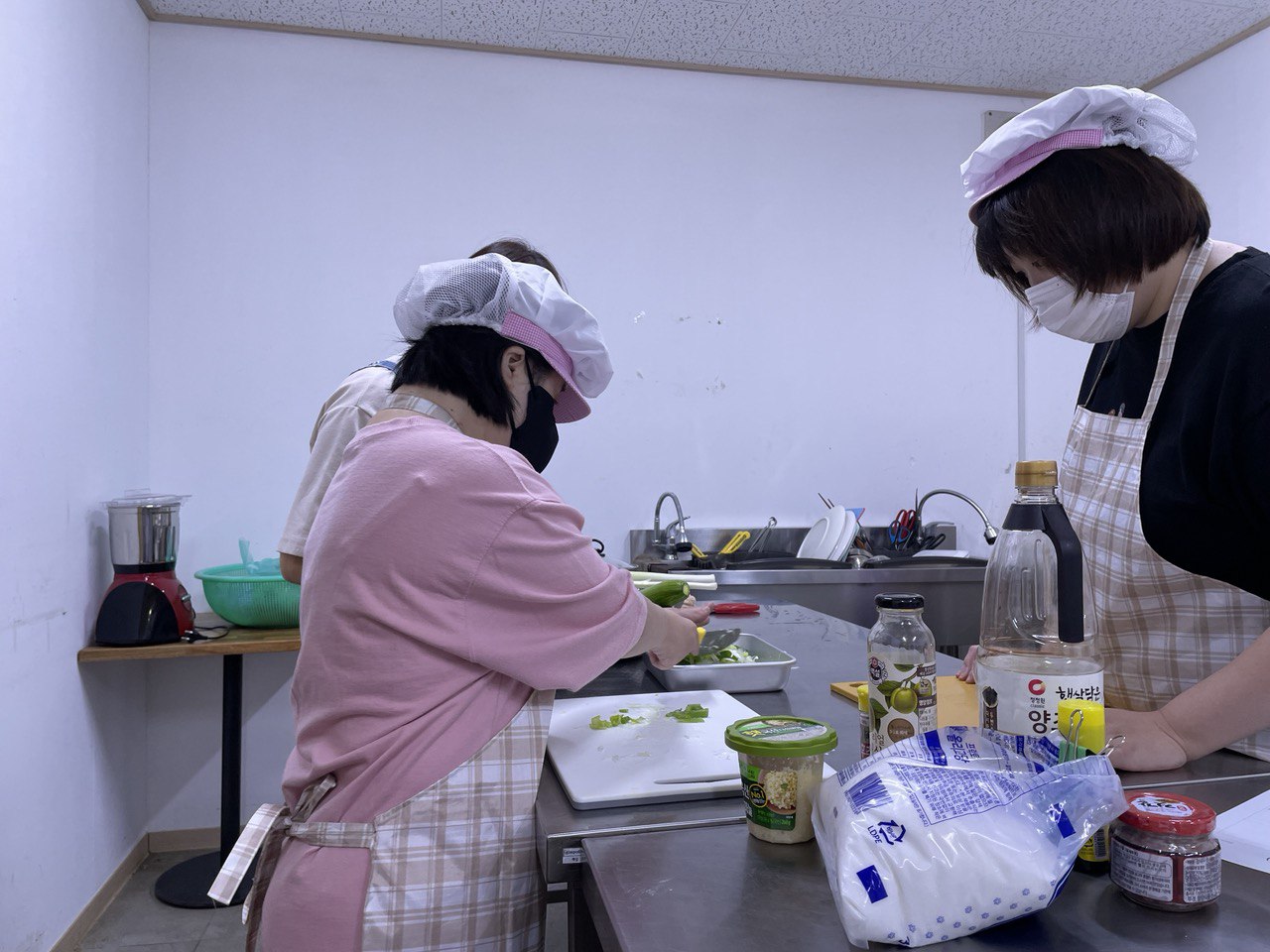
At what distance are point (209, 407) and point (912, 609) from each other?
2.90 m

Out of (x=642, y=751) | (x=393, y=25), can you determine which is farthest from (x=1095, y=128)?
(x=393, y=25)

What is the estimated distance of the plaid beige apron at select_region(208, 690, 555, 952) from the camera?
1060 millimetres

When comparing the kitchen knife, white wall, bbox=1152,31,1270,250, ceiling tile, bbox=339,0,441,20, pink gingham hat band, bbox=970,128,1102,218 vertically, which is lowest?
the kitchen knife

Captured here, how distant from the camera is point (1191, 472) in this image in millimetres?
1156

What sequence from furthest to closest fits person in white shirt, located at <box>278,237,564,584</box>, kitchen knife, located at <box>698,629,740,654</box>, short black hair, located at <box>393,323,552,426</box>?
1. person in white shirt, located at <box>278,237,564,584</box>
2. kitchen knife, located at <box>698,629,740,654</box>
3. short black hair, located at <box>393,323,552,426</box>

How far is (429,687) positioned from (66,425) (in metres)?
1.90

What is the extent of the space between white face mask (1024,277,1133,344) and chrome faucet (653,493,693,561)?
2098mm

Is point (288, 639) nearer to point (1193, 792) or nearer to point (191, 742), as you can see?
point (191, 742)

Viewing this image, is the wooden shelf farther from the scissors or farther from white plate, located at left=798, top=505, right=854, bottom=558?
the scissors

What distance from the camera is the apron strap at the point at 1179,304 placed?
1.21 m

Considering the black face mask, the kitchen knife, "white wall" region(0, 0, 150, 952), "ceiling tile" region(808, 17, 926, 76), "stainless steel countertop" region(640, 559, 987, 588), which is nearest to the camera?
the black face mask

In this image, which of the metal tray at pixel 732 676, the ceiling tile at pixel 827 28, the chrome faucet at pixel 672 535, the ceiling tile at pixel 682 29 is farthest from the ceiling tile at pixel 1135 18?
the metal tray at pixel 732 676

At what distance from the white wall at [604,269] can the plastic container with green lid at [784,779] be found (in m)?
2.65

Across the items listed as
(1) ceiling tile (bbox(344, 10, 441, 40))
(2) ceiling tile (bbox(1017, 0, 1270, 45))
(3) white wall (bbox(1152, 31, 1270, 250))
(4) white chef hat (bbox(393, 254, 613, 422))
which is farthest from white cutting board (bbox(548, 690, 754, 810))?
(3) white wall (bbox(1152, 31, 1270, 250))
